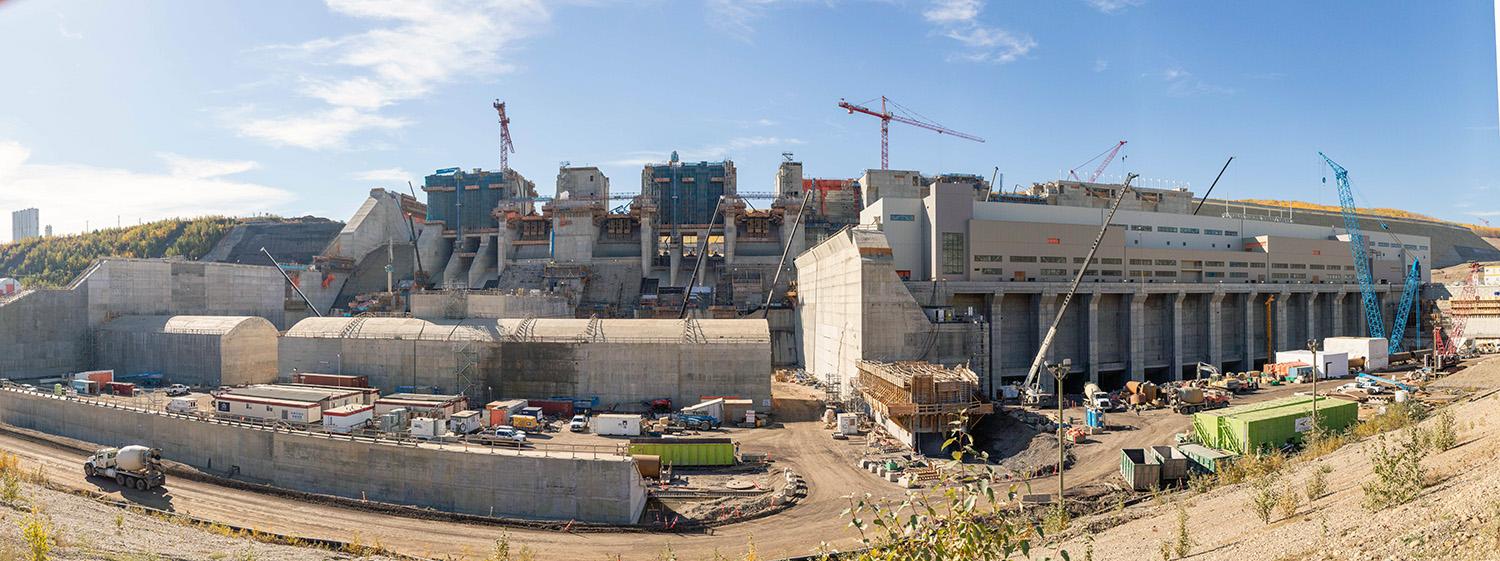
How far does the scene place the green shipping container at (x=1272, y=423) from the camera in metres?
30.1

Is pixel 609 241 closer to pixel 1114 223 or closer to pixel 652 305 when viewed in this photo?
pixel 652 305

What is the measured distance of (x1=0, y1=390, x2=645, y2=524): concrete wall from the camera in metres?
30.2

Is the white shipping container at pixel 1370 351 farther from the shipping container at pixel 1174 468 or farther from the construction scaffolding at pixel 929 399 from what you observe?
the shipping container at pixel 1174 468

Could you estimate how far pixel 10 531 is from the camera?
20.5 metres

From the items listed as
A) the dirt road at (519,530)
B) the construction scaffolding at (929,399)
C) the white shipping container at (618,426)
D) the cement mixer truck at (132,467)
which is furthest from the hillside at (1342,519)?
the cement mixer truck at (132,467)

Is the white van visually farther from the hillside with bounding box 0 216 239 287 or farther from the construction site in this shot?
the hillside with bounding box 0 216 239 287

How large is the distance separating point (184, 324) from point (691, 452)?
50594mm

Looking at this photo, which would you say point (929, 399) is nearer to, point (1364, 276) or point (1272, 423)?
point (1272, 423)

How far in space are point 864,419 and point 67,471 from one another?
4164 cm

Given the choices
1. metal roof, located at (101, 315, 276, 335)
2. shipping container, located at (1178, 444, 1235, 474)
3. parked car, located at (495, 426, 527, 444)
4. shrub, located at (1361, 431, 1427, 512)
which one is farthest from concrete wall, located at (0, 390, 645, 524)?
shrub, located at (1361, 431, 1427, 512)

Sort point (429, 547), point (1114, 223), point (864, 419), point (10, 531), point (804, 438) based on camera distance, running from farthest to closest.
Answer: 1. point (1114, 223)
2. point (864, 419)
3. point (804, 438)
4. point (429, 547)
5. point (10, 531)

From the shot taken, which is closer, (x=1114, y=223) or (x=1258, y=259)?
(x=1114, y=223)

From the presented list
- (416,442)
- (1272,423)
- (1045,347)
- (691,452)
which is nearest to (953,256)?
(1045,347)

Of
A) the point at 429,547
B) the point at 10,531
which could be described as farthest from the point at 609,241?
the point at 10,531
